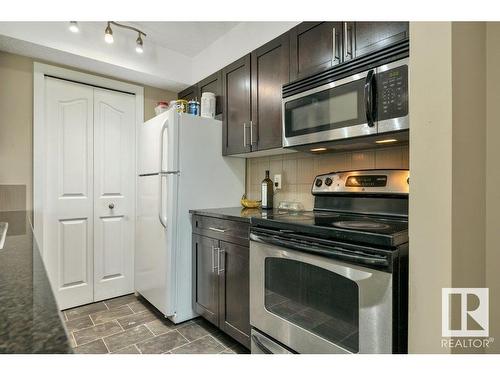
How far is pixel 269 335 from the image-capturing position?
1.49 metres

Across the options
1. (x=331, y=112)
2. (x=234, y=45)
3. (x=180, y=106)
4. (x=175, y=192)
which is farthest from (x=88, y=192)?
(x=331, y=112)

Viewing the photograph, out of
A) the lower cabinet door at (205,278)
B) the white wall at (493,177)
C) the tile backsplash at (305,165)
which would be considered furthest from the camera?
the lower cabinet door at (205,278)

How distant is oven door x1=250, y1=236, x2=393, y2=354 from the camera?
1014mm

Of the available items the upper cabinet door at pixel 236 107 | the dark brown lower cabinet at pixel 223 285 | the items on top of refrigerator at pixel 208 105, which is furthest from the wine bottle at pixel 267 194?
the items on top of refrigerator at pixel 208 105

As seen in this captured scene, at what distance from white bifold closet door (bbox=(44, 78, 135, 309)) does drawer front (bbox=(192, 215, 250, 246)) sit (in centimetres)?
107

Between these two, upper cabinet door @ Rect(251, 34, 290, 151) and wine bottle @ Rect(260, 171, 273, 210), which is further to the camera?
wine bottle @ Rect(260, 171, 273, 210)

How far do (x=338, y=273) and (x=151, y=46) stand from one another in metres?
2.65

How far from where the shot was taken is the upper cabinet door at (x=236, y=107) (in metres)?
2.15

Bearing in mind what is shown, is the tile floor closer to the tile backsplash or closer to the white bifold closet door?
the white bifold closet door

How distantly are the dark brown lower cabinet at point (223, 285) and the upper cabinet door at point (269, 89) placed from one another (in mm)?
814

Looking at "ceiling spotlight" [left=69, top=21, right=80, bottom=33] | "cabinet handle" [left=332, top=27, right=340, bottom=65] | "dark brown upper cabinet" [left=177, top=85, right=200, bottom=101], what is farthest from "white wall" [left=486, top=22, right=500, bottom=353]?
"ceiling spotlight" [left=69, top=21, right=80, bottom=33]

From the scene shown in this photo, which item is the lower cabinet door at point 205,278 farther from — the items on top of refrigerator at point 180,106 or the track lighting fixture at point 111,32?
the track lighting fixture at point 111,32

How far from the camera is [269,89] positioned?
1.95m
